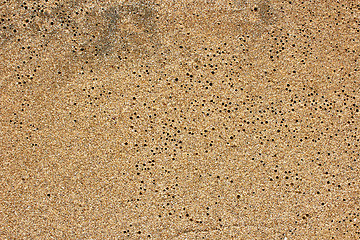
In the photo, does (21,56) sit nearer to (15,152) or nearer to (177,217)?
(15,152)

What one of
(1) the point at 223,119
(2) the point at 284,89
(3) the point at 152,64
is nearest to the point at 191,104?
(1) the point at 223,119

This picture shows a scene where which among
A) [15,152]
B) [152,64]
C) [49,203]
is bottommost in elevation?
[49,203]

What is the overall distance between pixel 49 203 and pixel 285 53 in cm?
211

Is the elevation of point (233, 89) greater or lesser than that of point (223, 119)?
greater

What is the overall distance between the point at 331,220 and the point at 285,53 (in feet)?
4.29

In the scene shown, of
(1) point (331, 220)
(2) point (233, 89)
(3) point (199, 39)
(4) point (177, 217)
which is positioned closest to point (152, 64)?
(3) point (199, 39)

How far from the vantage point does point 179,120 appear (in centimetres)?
213

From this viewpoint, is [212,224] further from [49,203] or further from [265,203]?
[49,203]

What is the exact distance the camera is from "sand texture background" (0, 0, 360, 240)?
81.8 inches

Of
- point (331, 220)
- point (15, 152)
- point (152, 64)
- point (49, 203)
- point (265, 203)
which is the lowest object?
point (331, 220)

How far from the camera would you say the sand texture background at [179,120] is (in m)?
2.08

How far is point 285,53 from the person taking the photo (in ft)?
7.21

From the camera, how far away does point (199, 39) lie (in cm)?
219

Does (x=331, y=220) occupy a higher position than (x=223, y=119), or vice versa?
(x=223, y=119)
